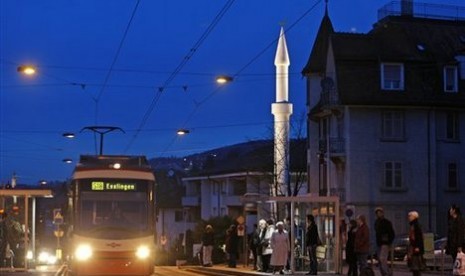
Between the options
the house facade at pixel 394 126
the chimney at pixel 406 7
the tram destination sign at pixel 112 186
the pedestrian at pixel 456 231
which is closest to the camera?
the pedestrian at pixel 456 231

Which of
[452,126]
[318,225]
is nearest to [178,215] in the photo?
[452,126]

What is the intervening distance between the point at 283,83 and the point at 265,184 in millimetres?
16720

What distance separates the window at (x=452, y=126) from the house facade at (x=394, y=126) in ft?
0.21

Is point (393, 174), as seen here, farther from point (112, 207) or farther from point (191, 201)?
point (191, 201)

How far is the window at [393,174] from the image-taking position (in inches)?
2195

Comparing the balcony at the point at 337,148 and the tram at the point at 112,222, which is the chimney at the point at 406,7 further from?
the tram at the point at 112,222

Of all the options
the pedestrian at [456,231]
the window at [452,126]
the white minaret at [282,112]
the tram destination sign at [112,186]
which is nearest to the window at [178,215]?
the white minaret at [282,112]

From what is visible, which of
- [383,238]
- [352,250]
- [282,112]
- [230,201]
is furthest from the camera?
[230,201]

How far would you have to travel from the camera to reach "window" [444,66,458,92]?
2233 inches

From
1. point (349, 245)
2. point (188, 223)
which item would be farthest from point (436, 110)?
point (188, 223)

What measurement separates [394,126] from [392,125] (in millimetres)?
140

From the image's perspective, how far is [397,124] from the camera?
2208 inches

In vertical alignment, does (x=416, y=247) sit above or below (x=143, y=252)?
above

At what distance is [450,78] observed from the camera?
56938mm
